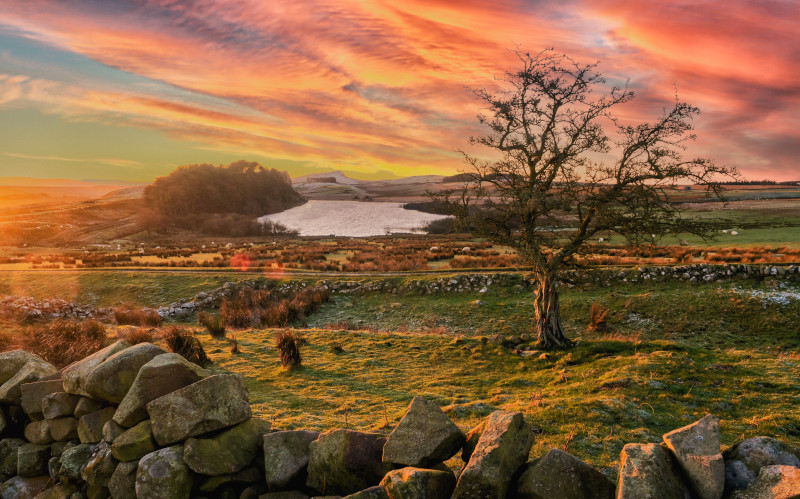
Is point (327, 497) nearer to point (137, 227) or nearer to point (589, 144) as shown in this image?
point (589, 144)

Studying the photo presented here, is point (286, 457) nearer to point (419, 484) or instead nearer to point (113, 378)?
point (419, 484)

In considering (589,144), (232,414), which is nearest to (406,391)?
(232,414)

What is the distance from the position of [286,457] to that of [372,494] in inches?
60.2

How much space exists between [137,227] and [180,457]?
135 meters

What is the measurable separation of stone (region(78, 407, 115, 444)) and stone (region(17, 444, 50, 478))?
1277 millimetres

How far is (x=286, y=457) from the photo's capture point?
217 inches

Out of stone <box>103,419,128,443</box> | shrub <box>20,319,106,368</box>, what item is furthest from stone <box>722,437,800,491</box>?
shrub <box>20,319,106,368</box>

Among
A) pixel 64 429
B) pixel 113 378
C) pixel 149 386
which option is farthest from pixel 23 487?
pixel 149 386

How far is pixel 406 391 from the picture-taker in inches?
462

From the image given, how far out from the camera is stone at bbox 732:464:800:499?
11.5ft

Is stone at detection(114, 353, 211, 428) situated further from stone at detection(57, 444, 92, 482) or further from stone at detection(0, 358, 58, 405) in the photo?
stone at detection(0, 358, 58, 405)

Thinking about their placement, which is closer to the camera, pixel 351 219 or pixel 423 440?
pixel 423 440

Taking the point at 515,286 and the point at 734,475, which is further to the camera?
the point at 515,286

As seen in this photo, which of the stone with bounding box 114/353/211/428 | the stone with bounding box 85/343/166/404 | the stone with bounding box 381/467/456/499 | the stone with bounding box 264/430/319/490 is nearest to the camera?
the stone with bounding box 381/467/456/499
